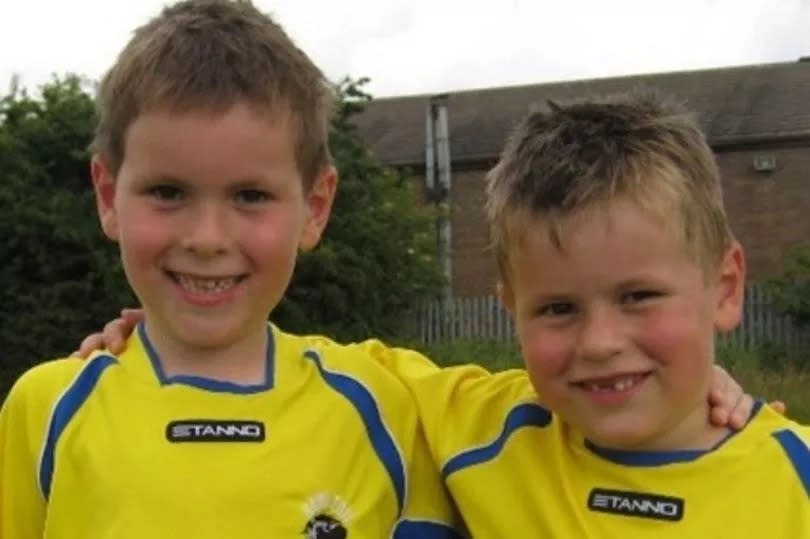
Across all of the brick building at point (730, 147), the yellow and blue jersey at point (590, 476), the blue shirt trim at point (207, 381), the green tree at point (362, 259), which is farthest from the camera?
the brick building at point (730, 147)

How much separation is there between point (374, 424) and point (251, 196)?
0.57 metres

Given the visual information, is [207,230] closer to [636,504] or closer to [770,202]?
[636,504]

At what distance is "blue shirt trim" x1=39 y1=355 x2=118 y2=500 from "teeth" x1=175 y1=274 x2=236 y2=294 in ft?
0.85

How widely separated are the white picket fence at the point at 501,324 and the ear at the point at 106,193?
20.3 meters

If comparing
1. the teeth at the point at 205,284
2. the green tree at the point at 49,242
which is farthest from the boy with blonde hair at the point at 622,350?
the green tree at the point at 49,242

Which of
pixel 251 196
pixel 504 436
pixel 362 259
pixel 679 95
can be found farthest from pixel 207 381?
pixel 679 95

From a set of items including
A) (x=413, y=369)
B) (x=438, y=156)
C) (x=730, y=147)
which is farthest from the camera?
(x=438, y=156)

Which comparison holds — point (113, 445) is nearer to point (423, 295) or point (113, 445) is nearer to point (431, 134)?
point (423, 295)

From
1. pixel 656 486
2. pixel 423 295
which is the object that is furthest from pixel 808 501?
pixel 423 295

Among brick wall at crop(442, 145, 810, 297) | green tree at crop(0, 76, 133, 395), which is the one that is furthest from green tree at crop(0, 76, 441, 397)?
brick wall at crop(442, 145, 810, 297)

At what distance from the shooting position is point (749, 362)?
67.3 feet

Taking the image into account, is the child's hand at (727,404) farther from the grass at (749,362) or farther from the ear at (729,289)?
the grass at (749,362)

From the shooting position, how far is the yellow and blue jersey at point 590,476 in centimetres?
261

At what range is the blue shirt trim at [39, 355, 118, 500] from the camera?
277 cm
